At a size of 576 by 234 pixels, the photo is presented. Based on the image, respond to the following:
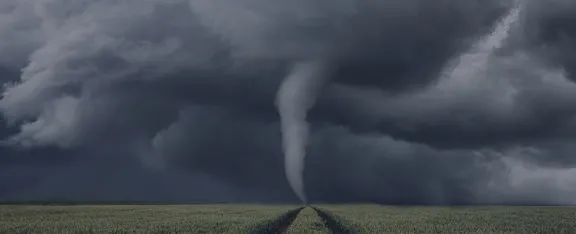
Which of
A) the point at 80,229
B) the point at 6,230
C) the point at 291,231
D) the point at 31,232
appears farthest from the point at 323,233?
the point at 6,230

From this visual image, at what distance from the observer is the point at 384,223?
4144 cm

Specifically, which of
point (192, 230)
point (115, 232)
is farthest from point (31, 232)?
point (192, 230)

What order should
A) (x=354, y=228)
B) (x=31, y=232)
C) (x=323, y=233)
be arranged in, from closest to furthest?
(x=323, y=233), (x=31, y=232), (x=354, y=228)

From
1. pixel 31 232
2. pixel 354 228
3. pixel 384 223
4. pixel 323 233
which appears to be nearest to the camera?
pixel 323 233

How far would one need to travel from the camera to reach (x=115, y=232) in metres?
34.7

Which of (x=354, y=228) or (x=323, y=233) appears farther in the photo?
(x=354, y=228)

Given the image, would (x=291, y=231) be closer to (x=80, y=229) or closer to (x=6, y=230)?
(x=80, y=229)

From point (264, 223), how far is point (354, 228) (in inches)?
300

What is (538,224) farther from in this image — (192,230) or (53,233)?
(53,233)

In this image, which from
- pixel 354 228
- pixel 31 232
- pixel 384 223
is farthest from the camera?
pixel 384 223

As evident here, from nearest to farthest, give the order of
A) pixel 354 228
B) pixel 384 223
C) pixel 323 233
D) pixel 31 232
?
1. pixel 323 233
2. pixel 31 232
3. pixel 354 228
4. pixel 384 223

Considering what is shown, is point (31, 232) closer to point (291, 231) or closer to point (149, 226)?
point (149, 226)

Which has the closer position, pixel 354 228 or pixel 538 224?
pixel 354 228

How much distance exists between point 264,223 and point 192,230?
776 cm
